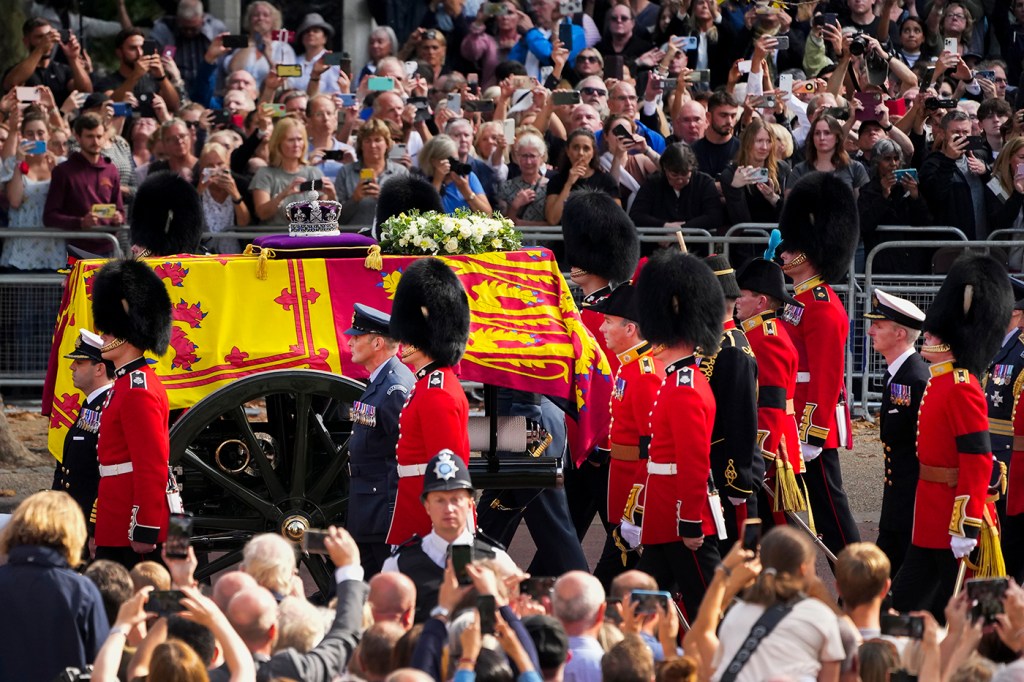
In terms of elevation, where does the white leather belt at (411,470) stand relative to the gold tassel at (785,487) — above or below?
Answer: above

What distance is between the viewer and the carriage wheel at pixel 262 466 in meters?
7.85

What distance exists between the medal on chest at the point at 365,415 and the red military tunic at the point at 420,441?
1.01 ft

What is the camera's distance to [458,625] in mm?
4891

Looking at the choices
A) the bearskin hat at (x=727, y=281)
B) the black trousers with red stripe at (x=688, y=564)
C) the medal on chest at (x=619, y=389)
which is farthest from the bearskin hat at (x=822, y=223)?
the black trousers with red stripe at (x=688, y=564)

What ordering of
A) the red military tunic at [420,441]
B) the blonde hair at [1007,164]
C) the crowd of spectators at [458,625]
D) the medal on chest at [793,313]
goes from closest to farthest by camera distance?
the crowd of spectators at [458,625] < the red military tunic at [420,441] < the medal on chest at [793,313] < the blonde hair at [1007,164]

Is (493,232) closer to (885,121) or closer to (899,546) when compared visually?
(899,546)

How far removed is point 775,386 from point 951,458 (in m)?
1.00

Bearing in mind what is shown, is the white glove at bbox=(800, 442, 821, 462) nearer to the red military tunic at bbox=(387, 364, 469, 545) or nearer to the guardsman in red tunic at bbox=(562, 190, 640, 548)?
the guardsman in red tunic at bbox=(562, 190, 640, 548)

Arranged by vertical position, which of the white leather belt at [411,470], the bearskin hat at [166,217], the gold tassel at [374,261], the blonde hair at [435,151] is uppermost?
the blonde hair at [435,151]

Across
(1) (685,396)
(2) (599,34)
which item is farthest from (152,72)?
(1) (685,396)

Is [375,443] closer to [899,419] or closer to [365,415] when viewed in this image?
[365,415]

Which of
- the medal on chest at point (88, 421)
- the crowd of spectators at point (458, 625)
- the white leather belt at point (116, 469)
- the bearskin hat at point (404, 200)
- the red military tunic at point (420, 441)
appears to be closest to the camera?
the crowd of spectators at point (458, 625)

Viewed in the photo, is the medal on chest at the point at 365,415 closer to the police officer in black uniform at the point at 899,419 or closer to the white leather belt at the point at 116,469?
the white leather belt at the point at 116,469

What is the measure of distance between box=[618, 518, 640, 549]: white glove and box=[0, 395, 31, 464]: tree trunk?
15.7ft
